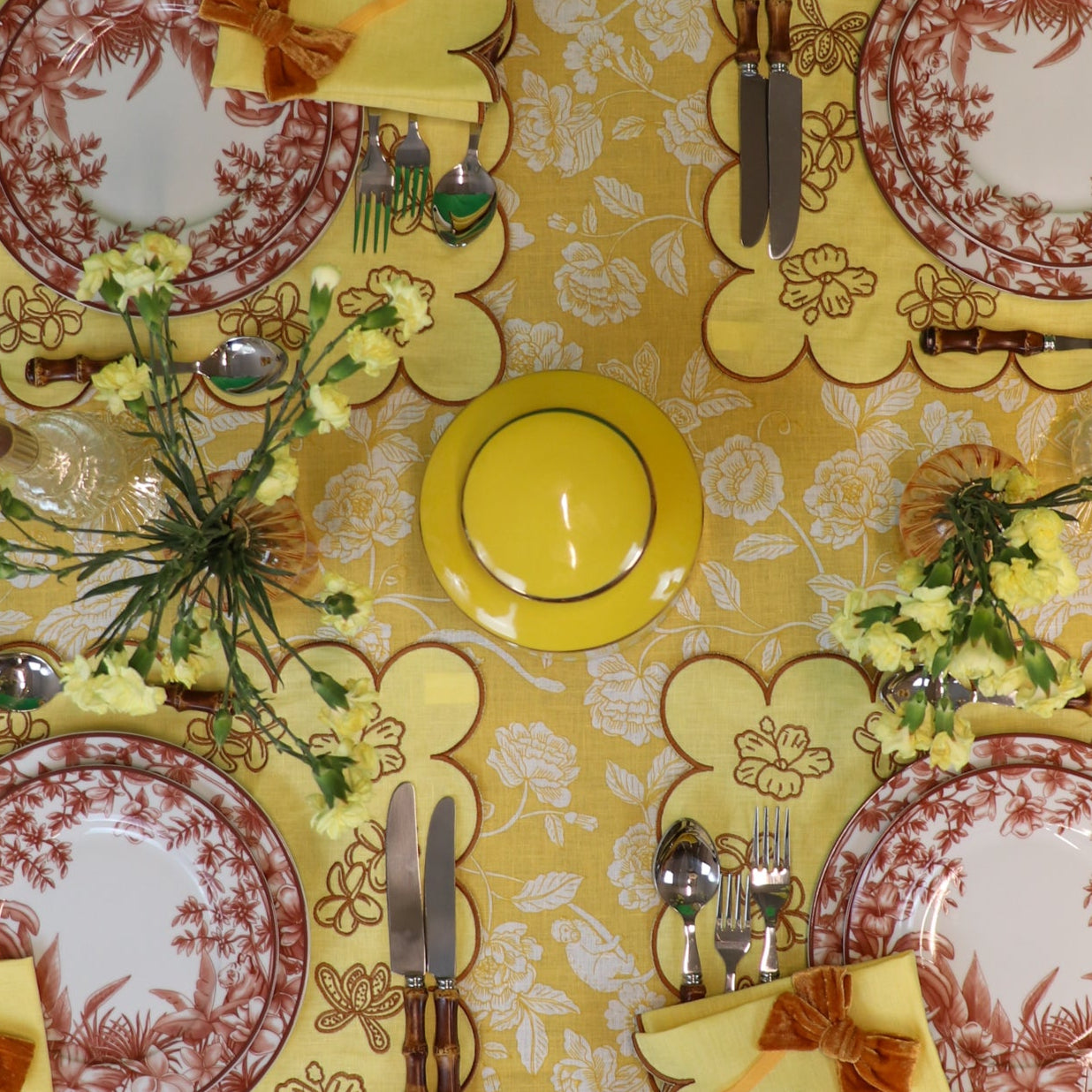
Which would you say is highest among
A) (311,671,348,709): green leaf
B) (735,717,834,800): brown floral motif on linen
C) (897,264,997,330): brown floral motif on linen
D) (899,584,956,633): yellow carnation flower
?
(897,264,997,330): brown floral motif on linen

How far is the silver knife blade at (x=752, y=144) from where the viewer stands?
87 centimetres

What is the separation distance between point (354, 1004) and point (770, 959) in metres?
0.37

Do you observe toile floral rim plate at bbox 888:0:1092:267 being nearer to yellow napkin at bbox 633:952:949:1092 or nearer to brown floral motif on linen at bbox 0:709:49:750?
yellow napkin at bbox 633:952:949:1092

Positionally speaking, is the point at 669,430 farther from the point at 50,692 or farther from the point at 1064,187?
the point at 50,692

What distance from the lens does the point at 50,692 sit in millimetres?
851

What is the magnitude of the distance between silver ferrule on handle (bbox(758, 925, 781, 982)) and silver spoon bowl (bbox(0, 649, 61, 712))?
2.21 ft

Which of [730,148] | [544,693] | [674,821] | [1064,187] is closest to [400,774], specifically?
[544,693]

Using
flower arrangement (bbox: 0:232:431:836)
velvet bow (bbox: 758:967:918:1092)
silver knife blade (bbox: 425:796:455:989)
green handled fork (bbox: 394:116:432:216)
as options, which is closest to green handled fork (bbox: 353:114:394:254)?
green handled fork (bbox: 394:116:432:216)

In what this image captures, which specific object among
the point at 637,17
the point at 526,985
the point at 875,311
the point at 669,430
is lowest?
the point at 526,985

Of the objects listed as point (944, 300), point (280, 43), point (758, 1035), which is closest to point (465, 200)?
point (280, 43)

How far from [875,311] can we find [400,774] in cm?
61

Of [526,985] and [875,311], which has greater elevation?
[875,311]

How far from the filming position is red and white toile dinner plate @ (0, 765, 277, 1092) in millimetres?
825

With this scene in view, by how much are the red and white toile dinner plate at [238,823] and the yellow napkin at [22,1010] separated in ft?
0.07
